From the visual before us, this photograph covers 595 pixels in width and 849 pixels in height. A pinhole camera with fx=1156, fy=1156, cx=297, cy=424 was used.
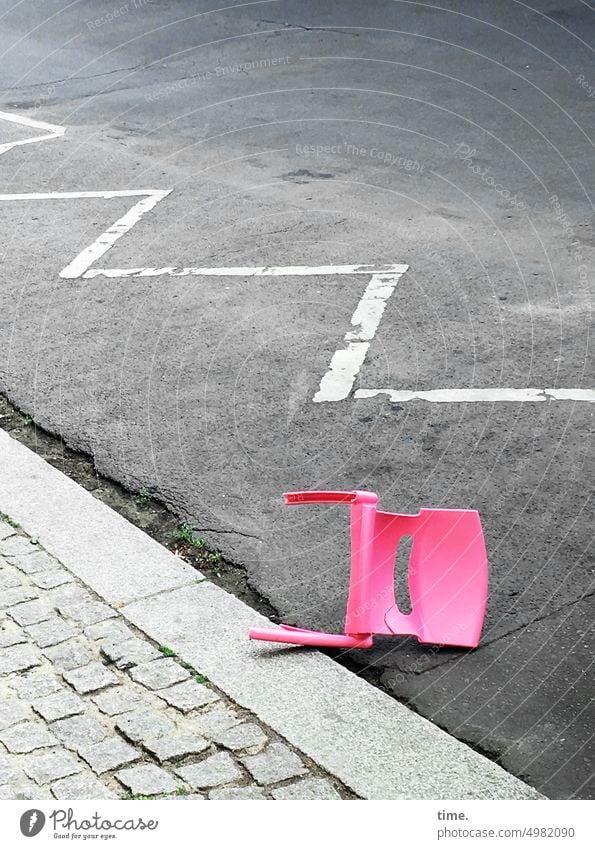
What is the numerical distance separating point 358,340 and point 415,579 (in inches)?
90.5

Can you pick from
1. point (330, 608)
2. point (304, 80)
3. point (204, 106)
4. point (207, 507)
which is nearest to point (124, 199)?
point (204, 106)

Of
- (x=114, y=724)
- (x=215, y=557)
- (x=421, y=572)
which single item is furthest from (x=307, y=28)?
(x=114, y=724)

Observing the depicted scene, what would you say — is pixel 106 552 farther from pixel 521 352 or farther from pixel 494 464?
pixel 521 352

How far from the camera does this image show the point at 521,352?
19.1 feet

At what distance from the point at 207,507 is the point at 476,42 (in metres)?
9.40

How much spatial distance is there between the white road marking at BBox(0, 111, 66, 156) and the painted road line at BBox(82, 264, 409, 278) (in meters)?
3.51

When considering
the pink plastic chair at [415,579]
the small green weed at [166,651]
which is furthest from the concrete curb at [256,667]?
the pink plastic chair at [415,579]

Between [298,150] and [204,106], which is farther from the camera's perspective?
[204,106]

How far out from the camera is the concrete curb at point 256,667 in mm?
3221

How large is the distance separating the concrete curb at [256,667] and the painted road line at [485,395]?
1574 millimetres

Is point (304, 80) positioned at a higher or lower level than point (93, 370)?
higher

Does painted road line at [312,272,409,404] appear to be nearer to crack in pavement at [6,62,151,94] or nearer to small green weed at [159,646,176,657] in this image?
small green weed at [159,646,176,657]

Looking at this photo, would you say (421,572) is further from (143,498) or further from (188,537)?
(143,498)

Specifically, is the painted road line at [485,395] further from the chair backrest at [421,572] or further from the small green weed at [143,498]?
the chair backrest at [421,572]
